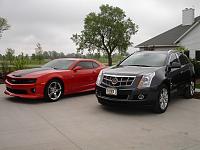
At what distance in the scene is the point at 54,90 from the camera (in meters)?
8.57

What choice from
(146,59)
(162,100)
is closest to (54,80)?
(146,59)

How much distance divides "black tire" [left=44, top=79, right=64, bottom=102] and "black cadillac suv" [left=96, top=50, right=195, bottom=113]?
1747mm

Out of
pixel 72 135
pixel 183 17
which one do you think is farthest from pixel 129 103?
pixel 183 17

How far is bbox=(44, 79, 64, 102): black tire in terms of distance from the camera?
830cm

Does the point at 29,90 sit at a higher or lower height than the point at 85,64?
lower

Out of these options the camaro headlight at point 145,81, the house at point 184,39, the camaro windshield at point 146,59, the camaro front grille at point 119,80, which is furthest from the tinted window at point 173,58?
the house at point 184,39

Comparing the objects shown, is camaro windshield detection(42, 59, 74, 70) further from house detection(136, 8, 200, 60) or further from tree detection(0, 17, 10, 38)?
tree detection(0, 17, 10, 38)

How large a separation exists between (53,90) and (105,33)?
4194 centimetres

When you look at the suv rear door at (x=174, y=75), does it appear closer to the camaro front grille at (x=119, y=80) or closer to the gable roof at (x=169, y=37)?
the camaro front grille at (x=119, y=80)

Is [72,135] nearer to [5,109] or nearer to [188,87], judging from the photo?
[5,109]

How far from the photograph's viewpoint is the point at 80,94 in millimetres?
10023

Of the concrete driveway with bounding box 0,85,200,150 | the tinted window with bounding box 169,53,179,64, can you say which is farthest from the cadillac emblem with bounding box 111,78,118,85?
the tinted window with bounding box 169,53,179,64

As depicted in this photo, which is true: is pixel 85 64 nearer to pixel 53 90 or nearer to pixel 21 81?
pixel 53 90

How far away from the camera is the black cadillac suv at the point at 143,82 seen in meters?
6.72
